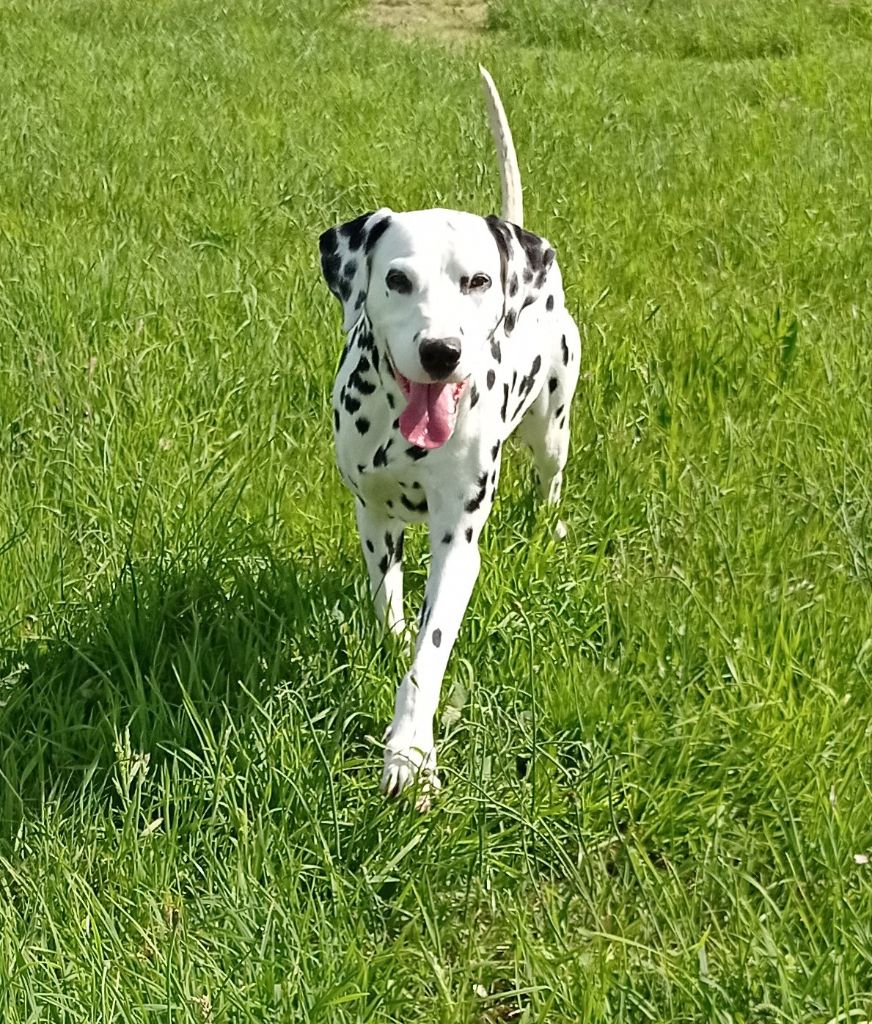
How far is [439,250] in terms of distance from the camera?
2635mm

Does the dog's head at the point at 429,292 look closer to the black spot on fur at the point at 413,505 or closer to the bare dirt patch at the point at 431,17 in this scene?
the black spot on fur at the point at 413,505

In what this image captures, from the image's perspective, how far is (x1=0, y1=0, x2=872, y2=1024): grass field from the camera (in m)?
2.31

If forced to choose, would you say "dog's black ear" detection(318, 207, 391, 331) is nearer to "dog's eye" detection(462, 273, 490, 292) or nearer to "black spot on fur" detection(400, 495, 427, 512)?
"dog's eye" detection(462, 273, 490, 292)

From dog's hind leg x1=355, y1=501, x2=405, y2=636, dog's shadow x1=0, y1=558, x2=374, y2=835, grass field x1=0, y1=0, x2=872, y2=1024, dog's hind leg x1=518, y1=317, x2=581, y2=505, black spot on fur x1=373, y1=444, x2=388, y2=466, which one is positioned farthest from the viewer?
dog's hind leg x1=518, y1=317, x2=581, y2=505

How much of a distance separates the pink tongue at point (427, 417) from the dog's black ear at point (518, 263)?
1.15 ft

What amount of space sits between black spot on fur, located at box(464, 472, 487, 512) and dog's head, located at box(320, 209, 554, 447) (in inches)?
7.3

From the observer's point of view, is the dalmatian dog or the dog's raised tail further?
the dog's raised tail

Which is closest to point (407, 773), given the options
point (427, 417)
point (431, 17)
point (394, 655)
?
point (394, 655)

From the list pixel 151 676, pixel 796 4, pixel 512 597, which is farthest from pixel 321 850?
pixel 796 4

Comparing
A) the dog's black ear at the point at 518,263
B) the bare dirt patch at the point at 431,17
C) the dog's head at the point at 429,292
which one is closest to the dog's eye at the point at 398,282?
the dog's head at the point at 429,292

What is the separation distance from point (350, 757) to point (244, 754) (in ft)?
1.11

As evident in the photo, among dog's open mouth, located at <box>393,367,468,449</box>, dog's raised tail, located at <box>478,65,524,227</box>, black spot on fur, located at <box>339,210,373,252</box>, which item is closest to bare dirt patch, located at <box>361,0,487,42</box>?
dog's raised tail, located at <box>478,65,524,227</box>

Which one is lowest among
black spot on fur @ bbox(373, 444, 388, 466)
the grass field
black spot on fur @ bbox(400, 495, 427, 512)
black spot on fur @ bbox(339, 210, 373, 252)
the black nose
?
the grass field

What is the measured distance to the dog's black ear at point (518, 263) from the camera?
2873mm
